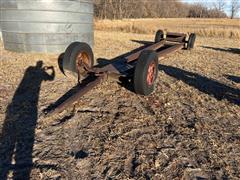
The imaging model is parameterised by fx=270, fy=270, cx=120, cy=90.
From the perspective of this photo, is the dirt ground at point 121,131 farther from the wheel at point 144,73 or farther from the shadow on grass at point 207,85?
the wheel at point 144,73

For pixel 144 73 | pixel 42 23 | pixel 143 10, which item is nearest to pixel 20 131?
pixel 144 73

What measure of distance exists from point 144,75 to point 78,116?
53.5 inches

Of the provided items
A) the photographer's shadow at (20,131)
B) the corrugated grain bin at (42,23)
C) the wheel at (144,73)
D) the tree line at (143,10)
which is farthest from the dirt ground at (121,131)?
the tree line at (143,10)

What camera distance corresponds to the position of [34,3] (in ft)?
26.3

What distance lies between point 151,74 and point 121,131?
176cm

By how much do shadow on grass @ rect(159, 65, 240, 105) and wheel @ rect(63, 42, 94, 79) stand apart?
2.32 m

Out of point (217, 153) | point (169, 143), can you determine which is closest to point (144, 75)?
point (169, 143)

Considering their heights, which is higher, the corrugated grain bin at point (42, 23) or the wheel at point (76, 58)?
the corrugated grain bin at point (42, 23)

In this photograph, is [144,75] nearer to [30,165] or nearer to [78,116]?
[78,116]

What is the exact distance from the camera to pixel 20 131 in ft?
12.2

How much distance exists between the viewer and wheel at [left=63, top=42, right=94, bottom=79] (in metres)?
5.45

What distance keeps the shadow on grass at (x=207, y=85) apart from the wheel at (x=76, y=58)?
2.32 metres

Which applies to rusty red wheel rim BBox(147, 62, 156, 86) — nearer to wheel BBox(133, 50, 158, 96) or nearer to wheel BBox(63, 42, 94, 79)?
wheel BBox(133, 50, 158, 96)

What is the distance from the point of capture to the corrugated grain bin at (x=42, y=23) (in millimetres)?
8125
